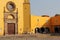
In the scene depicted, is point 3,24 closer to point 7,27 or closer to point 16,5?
point 7,27

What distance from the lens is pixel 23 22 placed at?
135 feet

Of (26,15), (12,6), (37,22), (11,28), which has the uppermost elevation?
(12,6)

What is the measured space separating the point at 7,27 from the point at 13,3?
3.98m

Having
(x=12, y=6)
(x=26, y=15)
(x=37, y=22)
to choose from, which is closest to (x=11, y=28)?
(x=26, y=15)

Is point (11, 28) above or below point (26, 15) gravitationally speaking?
below

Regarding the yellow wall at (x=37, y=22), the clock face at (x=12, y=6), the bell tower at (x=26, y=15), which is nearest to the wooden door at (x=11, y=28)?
the bell tower at (x=26, y=15)

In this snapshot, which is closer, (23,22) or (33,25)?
(23,22)

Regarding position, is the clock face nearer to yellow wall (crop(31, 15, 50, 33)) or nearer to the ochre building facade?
the ochre building facade

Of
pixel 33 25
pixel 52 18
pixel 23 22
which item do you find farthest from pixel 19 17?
pixel 52 18

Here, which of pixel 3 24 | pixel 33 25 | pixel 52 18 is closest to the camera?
→ pixel 3 24

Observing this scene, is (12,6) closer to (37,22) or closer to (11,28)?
(11,28)

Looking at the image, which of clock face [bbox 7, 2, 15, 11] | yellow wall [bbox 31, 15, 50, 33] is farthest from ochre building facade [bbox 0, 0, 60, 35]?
yellow wall [bbox 31, 15, 50, 33]

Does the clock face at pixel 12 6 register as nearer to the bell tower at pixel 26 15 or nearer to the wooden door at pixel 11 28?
the bell tower at pixel 26 15

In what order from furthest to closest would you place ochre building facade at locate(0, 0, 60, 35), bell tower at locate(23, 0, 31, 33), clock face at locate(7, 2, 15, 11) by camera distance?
1. bell tower at locate(23, 0, 31, 33)
2. clock face at locate(7, 2, 15, 11)
3. ochre building facade at locate(0, 0, 60, 35)
